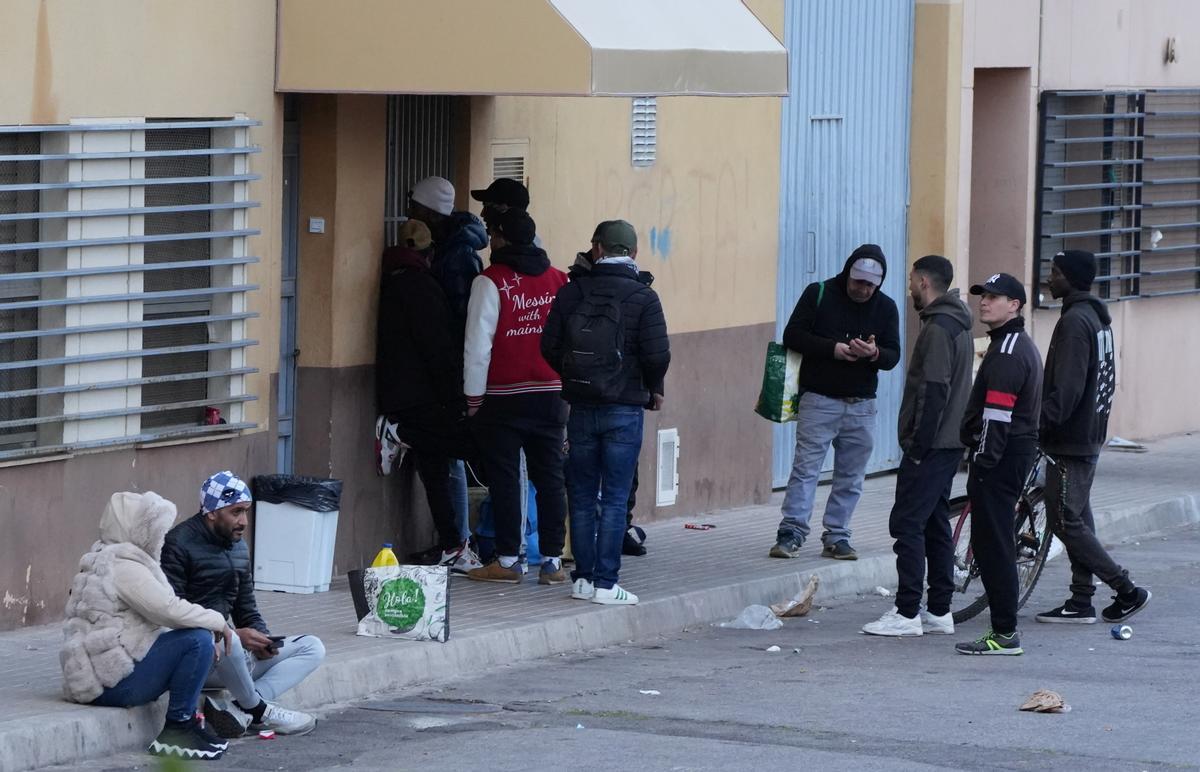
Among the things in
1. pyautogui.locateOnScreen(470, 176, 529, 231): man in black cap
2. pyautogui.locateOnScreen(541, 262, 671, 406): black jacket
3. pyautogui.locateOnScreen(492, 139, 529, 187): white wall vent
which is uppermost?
pyautogui.locateOnScreen(492, 139, 529, 187): white wall vent

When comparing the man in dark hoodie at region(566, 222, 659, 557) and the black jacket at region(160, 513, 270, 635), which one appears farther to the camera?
the man in dark hoodie at region(566, 222, 659, 557)

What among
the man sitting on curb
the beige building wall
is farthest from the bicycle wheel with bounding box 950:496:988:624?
the beige building wall

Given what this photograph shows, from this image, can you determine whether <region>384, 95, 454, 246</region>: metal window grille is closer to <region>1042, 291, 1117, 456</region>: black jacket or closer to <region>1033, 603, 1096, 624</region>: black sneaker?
<region>1042, 291, 1117, 456</region>: black jacket

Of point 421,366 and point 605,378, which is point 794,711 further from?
point 421,366

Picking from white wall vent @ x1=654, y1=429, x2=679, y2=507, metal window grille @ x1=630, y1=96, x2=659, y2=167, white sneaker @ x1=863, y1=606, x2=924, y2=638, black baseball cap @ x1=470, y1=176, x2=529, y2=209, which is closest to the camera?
white sneaker @ x1=863, y1=606, x2=924, y2=638

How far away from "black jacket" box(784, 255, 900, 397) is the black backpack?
2016mm

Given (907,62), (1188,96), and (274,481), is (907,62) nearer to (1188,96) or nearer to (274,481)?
(1188,96)

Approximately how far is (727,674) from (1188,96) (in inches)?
501

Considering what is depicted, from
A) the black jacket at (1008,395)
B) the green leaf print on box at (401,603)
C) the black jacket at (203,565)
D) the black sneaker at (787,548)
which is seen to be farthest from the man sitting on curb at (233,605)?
the black sneaker at (787,548)

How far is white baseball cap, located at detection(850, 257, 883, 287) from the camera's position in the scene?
12.1 m

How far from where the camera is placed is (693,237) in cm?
1438

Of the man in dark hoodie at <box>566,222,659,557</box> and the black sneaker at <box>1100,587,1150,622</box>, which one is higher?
the man in dark hoodie at <box>566,222,659,557</box>

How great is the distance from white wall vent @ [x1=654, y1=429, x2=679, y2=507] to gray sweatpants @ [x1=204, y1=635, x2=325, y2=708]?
18.7ft

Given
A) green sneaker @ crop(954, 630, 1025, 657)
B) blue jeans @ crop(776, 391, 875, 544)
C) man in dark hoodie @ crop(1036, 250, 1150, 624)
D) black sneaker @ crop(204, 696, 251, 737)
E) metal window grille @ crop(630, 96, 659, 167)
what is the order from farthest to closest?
metal window grille @ crop(630, 96, 659, 167) < blue jeans @ crop(776, 391, 875, 544) < man in dark hoodie @ crop(1036, 250, 1150, 624) < green sneaker @ crop(954, 630, 1025, 657) < black sneaker @ crop(204, 696, 251, 737)
